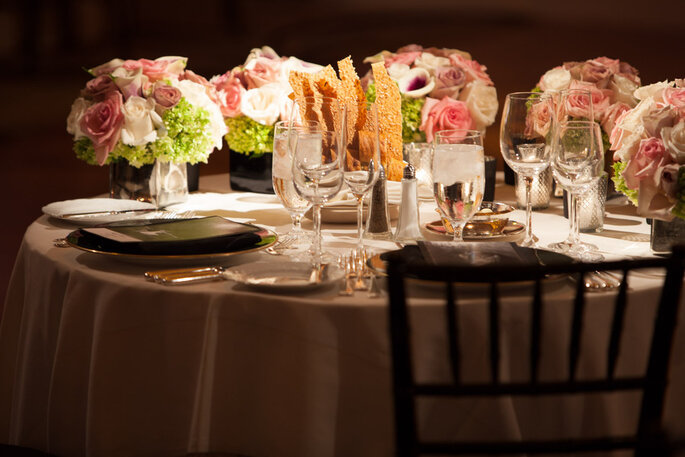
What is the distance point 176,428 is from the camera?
1.53m

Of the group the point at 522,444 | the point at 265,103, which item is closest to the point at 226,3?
the point at 265,103

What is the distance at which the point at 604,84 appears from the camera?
2.43m

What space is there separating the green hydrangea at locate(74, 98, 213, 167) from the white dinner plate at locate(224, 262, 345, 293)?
85cm

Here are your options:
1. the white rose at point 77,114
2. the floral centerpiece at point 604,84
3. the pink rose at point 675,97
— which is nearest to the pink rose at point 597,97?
the floral centerpiece at point 604,84

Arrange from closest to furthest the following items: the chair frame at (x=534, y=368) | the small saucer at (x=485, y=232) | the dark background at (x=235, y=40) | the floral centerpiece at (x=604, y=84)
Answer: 1. the chair frame at (x=534, y=368)
2. the small saucer at (x=485, y=232)
3. the floral centerpiece at (x=604, y=84)
4. the dark background at (x=235, y=40)

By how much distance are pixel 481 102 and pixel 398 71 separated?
0.29 meters

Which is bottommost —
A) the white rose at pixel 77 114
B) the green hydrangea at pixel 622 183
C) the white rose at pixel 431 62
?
the green hydrangea at pixel 622 183

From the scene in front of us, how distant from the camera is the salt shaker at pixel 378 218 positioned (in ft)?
6.61

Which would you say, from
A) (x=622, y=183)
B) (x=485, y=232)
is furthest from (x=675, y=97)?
(x=485, y=232)

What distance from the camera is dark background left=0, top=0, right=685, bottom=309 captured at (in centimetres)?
391

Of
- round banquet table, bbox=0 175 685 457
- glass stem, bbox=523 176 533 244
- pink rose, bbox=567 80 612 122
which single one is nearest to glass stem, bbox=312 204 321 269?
round banquet table, bbox=0 175 685 457

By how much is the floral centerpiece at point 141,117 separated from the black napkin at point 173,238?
0.52 metres

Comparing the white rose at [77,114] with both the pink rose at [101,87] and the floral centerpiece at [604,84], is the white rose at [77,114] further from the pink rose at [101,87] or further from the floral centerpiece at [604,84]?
the floral centerpiece at [604,84]

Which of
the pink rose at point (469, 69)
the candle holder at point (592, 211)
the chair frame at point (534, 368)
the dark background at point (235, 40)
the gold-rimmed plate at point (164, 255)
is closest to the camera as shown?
the chair frame at point (534, 368)
